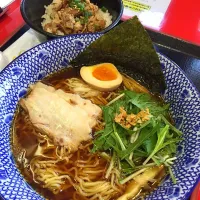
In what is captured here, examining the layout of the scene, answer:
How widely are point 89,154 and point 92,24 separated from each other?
92cm

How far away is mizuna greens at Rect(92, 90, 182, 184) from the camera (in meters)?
1.48

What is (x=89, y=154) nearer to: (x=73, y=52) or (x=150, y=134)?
(x=150, y=134)

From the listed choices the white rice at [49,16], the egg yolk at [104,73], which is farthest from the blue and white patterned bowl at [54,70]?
the white rice at [49,16]

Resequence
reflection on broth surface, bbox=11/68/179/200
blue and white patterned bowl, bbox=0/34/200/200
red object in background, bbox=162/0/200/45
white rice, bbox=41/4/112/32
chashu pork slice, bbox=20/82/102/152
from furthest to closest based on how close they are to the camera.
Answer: red object in background, bbox=162/0/200/45 → white rice, bbox=41/4/112/32 → chashu pork slice, bbox=20/82/102/152 → reflection on broth surface, bbox=11/68/179/200 → blue and white patterned bowl, bbox=0/34/200/200

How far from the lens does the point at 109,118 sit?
5.30ft

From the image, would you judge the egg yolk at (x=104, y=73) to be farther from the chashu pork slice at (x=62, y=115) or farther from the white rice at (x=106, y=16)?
the white rice at (x=106, y=16)

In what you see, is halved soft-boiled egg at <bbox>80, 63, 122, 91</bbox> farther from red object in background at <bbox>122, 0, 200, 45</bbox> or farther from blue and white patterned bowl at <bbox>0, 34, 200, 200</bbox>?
red object in background at <bbox>122, 0, 200, 45</bbox>

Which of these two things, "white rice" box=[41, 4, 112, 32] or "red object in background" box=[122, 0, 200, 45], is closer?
"white rice" box=[41, 4, 112, 32]

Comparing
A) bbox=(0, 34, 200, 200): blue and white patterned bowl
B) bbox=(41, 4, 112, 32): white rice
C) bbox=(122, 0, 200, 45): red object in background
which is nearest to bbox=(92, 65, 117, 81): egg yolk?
bbox=(0, 34, 200, 200): blue and white patterned bowl

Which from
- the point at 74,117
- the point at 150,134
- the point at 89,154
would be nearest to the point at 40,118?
the point at 74,117

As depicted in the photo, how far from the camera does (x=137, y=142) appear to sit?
1.49 m

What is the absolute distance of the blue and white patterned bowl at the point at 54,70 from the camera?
1335mm

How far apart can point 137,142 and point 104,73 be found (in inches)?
19.9

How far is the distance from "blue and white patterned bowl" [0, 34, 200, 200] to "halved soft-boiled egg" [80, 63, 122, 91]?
0.13 m
